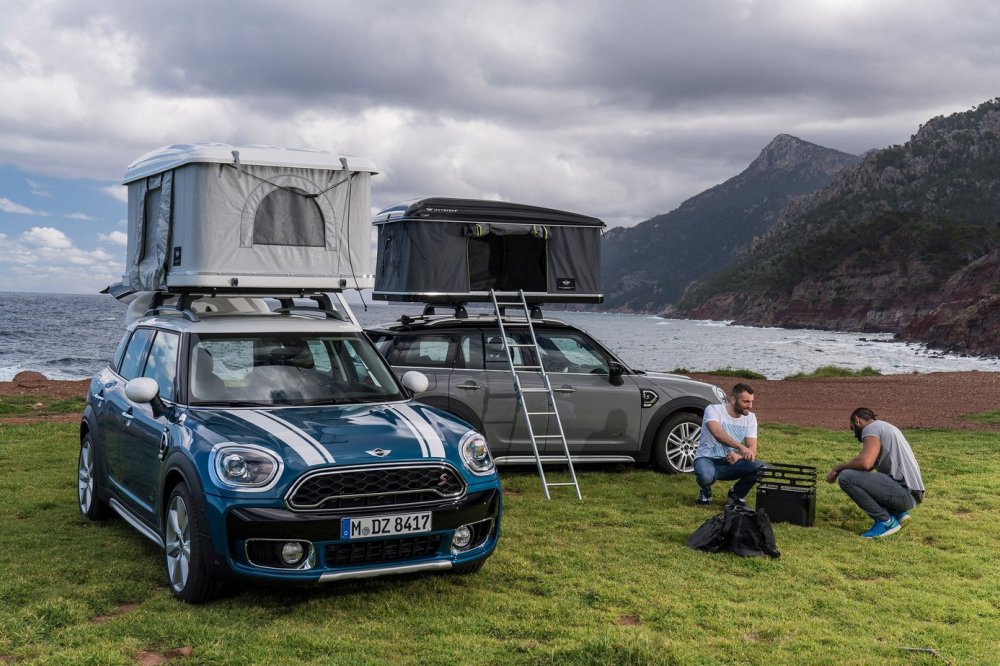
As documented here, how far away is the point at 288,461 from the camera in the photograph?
5352 millimetres

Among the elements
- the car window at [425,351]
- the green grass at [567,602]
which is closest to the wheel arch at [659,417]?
the green grass at [567,602]

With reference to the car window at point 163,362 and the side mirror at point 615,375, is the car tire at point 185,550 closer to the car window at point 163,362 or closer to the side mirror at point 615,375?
the car window at point 163,362

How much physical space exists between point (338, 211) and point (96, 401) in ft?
8.51

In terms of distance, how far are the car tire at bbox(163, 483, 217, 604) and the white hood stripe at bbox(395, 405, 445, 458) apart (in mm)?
1394

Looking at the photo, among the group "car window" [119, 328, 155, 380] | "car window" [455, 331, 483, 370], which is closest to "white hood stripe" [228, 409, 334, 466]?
"car window" [119, 328, 155, 380]

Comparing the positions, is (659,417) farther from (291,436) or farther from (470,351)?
(291,436)

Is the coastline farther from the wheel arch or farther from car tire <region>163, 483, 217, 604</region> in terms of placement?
car tire <region>163, 483, 217, 604</region>

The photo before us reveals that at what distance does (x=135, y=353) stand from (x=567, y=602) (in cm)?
408

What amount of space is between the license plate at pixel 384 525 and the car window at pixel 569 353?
4829 mm

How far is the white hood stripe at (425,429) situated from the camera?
5.71m

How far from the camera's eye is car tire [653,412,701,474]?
10.4 meters

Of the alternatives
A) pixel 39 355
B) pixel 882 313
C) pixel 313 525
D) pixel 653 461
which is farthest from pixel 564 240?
pixel 882 313

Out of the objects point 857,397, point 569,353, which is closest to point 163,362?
point 569,353

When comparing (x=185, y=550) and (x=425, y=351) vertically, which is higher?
(x=425, y=351)
